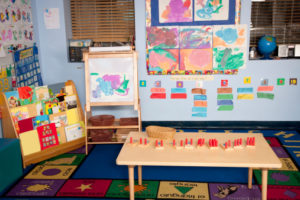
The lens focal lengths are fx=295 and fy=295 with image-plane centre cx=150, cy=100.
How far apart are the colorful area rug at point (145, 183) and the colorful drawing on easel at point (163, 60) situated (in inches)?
59.1

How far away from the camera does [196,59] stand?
4.09 metres

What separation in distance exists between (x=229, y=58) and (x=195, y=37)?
0.55 m

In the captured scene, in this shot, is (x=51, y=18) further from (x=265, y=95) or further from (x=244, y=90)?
(x=265, y=95)

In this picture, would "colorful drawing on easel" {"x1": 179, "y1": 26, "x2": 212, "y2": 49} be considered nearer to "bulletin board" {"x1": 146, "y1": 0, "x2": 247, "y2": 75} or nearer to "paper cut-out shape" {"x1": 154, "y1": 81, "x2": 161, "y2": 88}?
"bulletin board" {"x1": 146, "y1": 0, "x2": 247, "y2": 75}

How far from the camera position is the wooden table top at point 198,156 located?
2.01 meters

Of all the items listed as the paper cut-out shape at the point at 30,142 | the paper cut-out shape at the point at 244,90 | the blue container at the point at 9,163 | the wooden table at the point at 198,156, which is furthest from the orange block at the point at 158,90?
the blue container at the point at 9,163

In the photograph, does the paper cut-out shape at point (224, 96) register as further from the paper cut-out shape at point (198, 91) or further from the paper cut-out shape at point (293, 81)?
the paper cut-out shape at point (293, 81)

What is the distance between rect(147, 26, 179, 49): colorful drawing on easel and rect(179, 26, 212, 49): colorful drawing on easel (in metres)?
0.09

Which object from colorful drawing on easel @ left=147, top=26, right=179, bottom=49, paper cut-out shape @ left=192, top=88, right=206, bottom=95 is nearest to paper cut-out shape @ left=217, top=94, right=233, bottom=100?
paper cut-out shape @ left=192, top=88, right=206, bottom=95

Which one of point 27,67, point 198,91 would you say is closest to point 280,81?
point 198,91

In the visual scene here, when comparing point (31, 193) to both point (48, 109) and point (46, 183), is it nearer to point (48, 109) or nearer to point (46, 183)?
point (46, 183)

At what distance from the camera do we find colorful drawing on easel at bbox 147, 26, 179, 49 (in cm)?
403

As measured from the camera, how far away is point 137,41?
4125mm

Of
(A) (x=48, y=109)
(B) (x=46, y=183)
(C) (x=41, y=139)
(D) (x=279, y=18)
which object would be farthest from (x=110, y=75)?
(D) (x=279, y=18)
